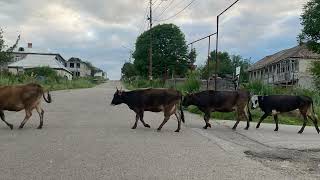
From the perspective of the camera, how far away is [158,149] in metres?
12.0

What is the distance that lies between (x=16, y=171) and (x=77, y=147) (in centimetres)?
278

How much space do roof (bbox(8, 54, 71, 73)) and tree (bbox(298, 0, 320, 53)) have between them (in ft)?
198

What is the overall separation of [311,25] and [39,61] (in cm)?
6838

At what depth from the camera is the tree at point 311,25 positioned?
61.6m

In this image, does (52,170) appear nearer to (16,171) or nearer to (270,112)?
(16,171)

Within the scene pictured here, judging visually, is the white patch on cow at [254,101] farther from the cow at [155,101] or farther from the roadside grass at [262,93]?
the cow at [155,101]

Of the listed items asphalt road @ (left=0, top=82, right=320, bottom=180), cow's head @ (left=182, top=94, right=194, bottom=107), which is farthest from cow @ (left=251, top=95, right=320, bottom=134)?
cow's head @ (left=182, top=94, right=194, bottom=107)

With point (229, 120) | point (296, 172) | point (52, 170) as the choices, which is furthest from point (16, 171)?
point (229, 120)

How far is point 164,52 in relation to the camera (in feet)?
259

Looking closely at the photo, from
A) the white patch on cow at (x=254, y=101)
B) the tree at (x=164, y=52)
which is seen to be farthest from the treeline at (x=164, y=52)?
the white patch on cow at (x=254, y=101)

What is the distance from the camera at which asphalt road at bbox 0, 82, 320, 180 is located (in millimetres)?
9320

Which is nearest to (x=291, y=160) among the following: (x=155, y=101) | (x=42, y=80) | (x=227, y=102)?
(x=155, y=101)

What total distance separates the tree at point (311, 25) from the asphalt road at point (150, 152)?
4604 cm

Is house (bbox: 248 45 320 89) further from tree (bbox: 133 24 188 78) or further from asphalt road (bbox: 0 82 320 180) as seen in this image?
asphalt road (bbox: 0 82 320 180)
